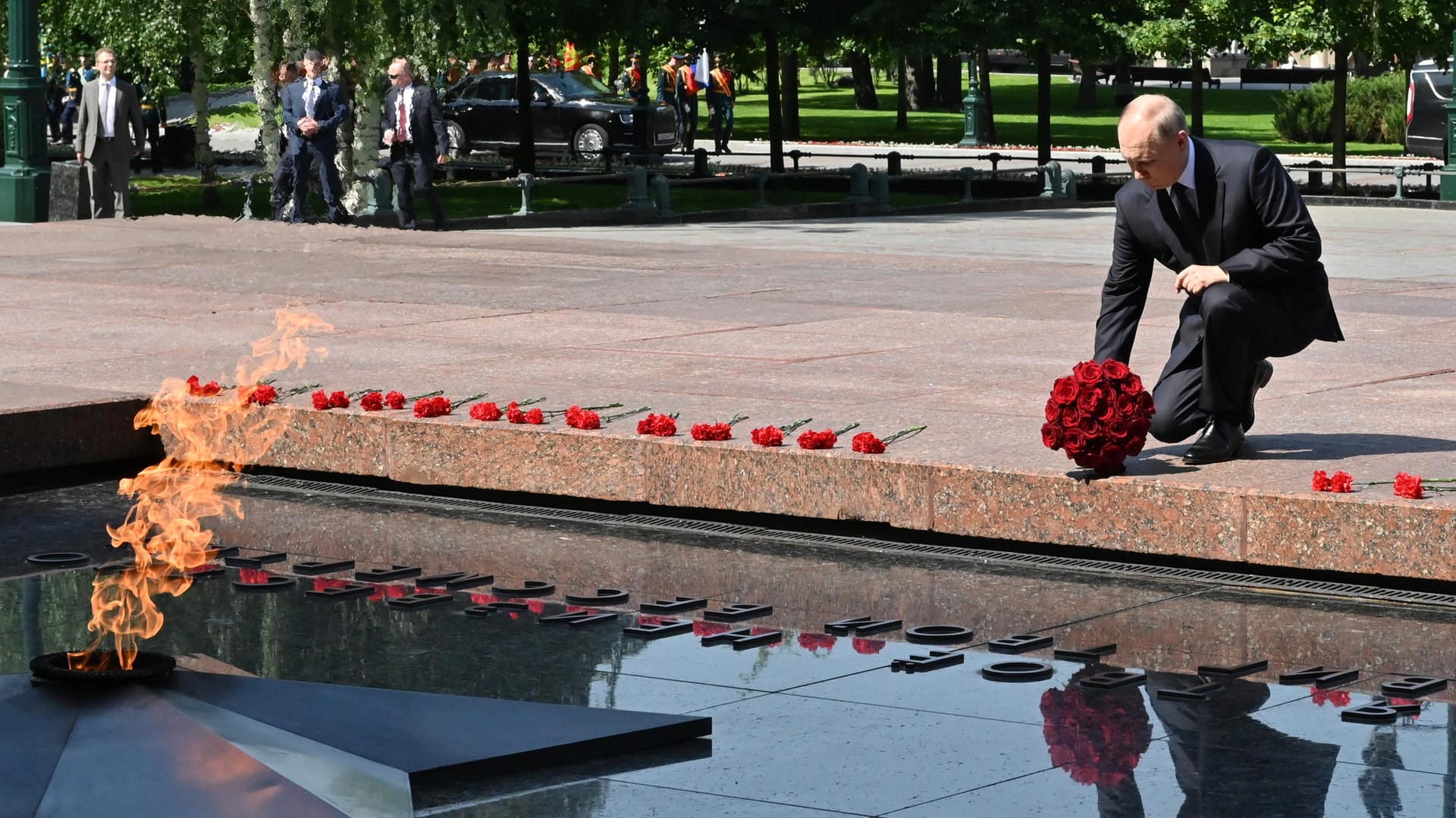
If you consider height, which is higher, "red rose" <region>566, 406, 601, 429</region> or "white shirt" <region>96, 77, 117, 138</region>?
"white shirt" <region>96, 77, 117, 138</region>

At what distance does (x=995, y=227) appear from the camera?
21875 millimetres

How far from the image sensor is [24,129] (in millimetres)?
21281

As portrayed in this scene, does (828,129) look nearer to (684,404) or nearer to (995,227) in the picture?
(995,227)

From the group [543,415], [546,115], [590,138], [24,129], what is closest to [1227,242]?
[543,415]

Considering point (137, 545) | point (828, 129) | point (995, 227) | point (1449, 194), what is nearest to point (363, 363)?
point (137, 545)

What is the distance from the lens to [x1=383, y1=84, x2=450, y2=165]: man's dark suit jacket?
20.2m

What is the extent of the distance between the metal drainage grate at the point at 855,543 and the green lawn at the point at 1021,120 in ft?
101

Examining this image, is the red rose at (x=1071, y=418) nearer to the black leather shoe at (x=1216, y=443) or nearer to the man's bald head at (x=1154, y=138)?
the black leather shoe at (x=1216, y=443)

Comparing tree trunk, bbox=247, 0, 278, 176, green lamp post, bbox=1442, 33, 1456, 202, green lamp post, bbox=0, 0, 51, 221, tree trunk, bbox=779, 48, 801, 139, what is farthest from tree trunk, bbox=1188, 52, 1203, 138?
green lamp post, bbox=0, 0, 51, 221

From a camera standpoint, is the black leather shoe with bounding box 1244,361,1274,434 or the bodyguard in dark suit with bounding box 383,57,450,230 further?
the bodyguard in dark suit with bounding box 383,57,450,230

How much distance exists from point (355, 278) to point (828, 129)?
105 feet

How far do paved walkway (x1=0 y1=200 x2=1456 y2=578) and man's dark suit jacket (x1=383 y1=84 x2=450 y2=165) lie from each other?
1.15 m

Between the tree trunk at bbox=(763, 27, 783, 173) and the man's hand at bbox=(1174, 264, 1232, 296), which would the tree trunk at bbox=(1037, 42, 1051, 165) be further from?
the man's hand at bbox=(1174, 264, 1232, 296)

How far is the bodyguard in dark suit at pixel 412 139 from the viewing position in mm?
20219
